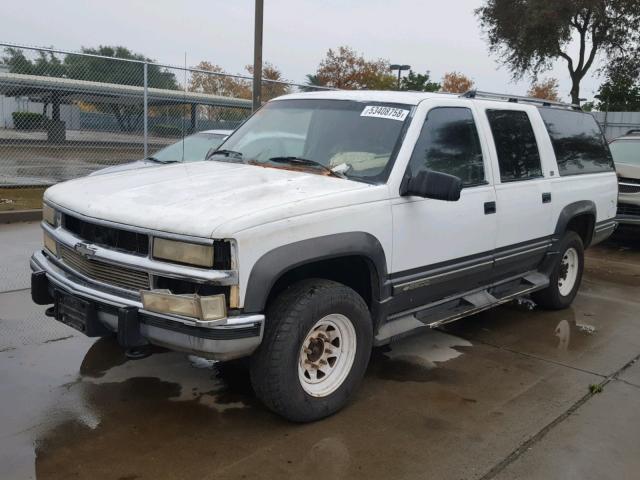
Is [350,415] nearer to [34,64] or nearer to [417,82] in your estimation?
[34,64]

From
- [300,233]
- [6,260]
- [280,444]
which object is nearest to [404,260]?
[300,233]

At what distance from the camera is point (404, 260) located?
3873mm

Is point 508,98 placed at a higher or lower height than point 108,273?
higher

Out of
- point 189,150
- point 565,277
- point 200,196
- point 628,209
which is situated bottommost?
point 565,277

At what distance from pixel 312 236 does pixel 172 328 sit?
0.86 meters

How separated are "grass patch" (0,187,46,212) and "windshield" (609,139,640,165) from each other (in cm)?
915

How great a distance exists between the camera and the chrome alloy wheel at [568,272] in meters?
6.00

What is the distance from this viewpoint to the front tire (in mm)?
3250

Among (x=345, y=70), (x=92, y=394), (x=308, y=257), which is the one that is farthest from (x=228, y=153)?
(x=345, y=70)

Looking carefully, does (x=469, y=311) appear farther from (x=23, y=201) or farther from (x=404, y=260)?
(x=23, y=201)

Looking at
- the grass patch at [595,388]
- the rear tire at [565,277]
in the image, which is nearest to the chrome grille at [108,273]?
the grass patch at [595,388]

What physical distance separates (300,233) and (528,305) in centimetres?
370

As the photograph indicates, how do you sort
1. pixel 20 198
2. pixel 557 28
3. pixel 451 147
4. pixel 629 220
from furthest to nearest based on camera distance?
1. pixel 557 28
2. pixel 20 198
3. pixel 629 220
4. pixel 451 147

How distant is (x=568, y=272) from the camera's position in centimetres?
610
